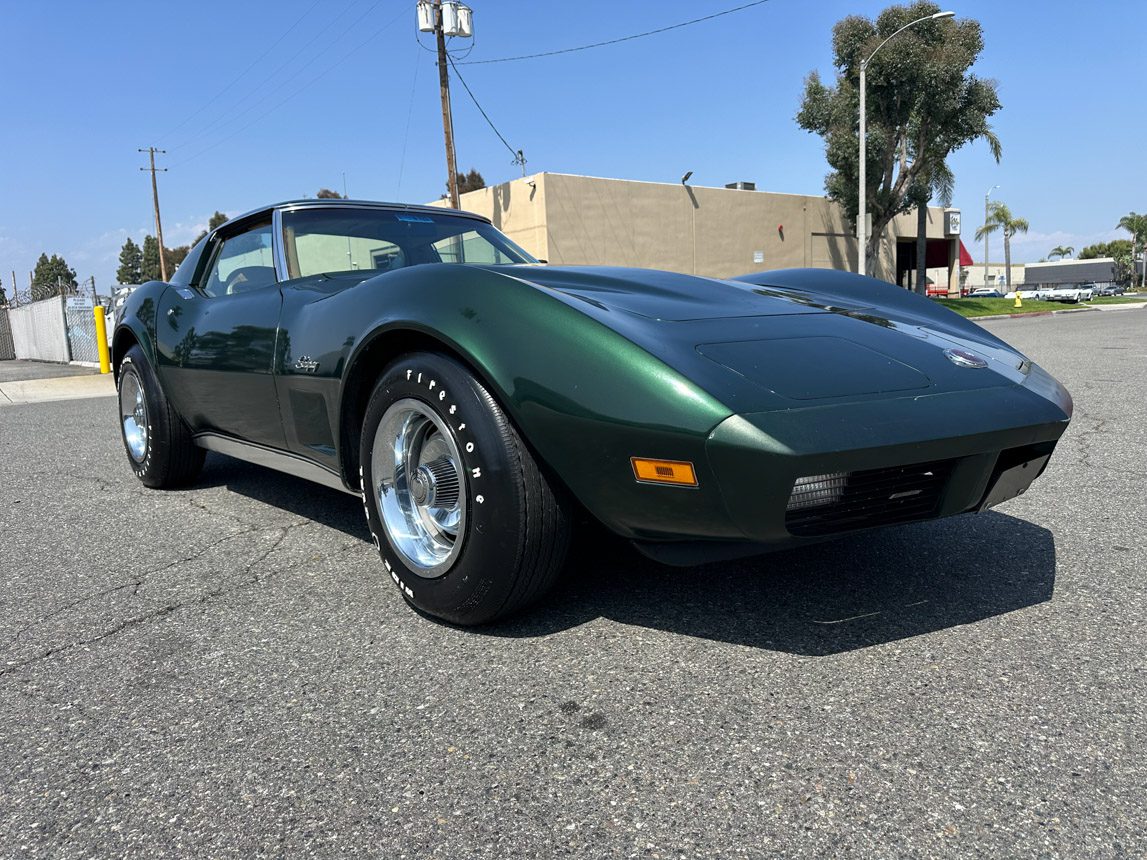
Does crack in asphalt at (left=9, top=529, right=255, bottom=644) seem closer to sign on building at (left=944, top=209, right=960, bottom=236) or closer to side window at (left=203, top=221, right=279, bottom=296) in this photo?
side window at (left=203, top=221, right=279, bottom=296)

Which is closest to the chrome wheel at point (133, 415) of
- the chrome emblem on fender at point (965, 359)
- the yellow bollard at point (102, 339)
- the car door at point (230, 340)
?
the car door at point (230, 340)

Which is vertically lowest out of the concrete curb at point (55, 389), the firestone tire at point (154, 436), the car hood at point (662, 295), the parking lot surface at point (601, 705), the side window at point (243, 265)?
the parking lot surface at point (601, 705)

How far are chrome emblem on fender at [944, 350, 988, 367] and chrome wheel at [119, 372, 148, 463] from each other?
364cm

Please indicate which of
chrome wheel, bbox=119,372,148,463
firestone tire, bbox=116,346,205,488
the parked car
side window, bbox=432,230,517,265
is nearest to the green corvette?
side window, bbox=432,230,517,265

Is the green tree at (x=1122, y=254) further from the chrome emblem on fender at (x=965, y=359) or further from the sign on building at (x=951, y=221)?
the chrome emblem on fender at (x=965, y=359)

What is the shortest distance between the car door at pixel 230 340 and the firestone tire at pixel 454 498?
0.74 m

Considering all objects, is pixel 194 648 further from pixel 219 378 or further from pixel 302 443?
pixel 219 378

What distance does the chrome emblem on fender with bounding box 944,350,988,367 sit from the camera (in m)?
2.22

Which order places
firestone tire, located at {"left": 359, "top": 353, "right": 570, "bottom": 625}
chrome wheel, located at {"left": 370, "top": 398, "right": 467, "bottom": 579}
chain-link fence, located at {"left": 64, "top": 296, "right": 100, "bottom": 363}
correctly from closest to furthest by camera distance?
1. firestone tire, located at {"left": 359, "top": 353, "right": 570, "bottom": 625}
2. chrome wheel, located at {"left": 370, "top": 398, "right": 467, "bottom": 579}
3. chain-link fence, located at {"left": 64, "top": 296, "right": 100, "bottom": 363}

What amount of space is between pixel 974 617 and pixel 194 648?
203 cm

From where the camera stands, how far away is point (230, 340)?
325 cm

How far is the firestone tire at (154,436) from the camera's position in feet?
13.1

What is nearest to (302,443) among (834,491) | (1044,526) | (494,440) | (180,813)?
(494,440)

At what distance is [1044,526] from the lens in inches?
121
